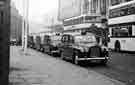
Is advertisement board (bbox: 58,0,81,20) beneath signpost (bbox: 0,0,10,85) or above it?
above

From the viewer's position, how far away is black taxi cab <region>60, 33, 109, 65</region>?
12.7m

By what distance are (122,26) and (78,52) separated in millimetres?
10533

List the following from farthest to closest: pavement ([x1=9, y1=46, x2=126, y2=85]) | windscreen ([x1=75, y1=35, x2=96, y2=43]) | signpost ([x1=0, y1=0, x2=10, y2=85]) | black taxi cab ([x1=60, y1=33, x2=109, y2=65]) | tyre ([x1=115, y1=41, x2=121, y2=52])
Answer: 1. tyre ([x1=115, y1=41, x2=121, y2=52])
2. windscreen ([x1=75, y1=35, x2=96, y2=43])
3. black taxi cab ([x1=60, y1=33, x2=109, y2=65])
4. pavement ([x1=9, y1=46, x2=126, y2=85])
5. signpost ([x1=0, y1=0, x2=10, y2=85])

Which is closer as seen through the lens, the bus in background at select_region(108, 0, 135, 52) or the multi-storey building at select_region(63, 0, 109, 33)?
the bus in background at select_region(108, 0, 135, 52)

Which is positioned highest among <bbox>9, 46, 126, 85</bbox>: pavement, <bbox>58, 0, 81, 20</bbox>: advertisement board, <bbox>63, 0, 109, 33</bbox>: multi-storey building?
<bbox>58, 0, 81, 20</bbox>: advertisement board

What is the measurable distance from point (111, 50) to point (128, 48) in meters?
4.96

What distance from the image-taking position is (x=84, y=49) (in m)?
12.8

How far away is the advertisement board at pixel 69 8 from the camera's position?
213 feet

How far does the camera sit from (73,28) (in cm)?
3553

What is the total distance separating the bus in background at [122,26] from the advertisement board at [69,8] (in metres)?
38.2

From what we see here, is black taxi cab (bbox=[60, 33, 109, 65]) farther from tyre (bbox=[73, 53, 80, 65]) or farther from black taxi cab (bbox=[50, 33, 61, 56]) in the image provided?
black taxi cab (bbox=[50, 33, 61, 56])

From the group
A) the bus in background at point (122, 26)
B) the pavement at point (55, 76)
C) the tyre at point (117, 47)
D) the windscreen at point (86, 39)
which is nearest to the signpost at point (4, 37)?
the pavement at point (55, 76)

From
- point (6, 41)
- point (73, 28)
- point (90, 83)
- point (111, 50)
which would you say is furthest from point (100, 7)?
point (6, 41)

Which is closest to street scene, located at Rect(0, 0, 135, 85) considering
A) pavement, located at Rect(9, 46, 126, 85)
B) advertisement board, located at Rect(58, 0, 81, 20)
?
pavement, located at Rect(9, 46, 126, 85)
